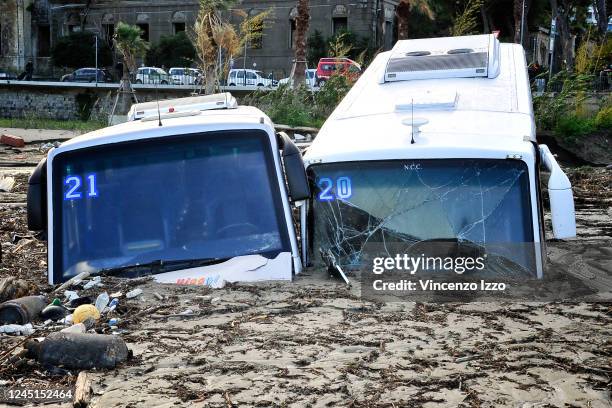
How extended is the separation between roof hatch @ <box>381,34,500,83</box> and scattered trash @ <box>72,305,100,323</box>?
5.68 meters

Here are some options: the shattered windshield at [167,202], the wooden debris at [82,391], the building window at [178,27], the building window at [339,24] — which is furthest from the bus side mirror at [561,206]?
the building window at [178,27]

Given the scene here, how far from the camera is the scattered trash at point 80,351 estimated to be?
6977 millimetres

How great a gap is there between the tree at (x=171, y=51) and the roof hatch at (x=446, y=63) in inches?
2235

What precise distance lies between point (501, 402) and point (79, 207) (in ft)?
15.5

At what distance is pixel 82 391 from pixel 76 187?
3422mm

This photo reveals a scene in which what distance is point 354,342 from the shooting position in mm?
7473

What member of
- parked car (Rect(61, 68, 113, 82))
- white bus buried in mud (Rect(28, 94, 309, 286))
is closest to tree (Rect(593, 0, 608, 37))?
parked car (Rect(61, 68, 113, 82))

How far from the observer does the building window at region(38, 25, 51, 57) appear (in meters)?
81.6

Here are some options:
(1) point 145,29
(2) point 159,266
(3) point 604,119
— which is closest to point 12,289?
(2) point 159,266

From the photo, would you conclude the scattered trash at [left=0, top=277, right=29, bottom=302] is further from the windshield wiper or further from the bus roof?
the bus roof

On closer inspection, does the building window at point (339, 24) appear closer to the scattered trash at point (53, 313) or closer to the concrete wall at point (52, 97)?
the concrete wall at point (52, 97)

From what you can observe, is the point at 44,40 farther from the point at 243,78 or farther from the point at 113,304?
the point at 113,304

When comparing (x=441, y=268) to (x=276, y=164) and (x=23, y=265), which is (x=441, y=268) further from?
(x=23, y=265)

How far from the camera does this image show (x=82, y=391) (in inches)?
252
